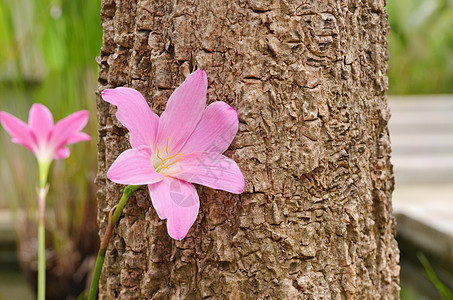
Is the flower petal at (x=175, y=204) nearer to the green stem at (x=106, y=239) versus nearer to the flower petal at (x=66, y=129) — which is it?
the green stem at (x=106, y=239)

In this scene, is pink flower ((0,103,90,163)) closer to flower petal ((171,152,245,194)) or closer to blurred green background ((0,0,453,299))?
flower petal ((171,152,245,194))

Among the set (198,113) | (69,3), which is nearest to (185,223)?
(198,113)

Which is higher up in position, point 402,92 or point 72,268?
point 402,92

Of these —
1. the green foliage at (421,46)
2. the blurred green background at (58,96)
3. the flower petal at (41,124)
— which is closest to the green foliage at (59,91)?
the blurred green background at (58,96)

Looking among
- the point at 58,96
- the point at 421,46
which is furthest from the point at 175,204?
the point at 421,46

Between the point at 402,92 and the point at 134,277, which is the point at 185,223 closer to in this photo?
the point at 134,277

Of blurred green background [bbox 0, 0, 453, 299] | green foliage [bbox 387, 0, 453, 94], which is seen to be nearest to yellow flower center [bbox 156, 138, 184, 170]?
blurred green background [bbox 0, 0, 453, 299]

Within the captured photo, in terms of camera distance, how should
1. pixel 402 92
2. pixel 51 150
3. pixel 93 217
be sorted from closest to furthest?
pixel 51 150 → pixel 93 217 → pixel 402 92
